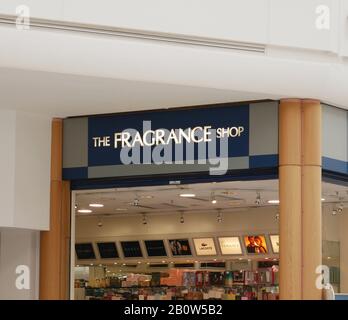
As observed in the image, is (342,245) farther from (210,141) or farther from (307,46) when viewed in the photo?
(307,46)

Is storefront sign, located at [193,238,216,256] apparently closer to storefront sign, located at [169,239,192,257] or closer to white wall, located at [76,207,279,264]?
white wall, located at [76,207,279,264]

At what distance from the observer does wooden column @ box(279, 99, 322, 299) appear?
26.0ft

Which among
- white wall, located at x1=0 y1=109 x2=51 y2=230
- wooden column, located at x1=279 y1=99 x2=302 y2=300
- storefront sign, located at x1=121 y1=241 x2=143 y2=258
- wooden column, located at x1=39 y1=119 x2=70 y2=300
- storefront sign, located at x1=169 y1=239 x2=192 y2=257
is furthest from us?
storefront sign, located at x1=121 y1=241 x2=143 y2=258

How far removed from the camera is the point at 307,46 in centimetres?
761

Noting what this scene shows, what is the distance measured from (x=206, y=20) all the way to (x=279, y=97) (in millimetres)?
1286

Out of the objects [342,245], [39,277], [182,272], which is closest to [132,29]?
[39,277]

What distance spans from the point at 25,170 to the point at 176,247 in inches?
193

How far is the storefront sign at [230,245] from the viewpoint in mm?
12695

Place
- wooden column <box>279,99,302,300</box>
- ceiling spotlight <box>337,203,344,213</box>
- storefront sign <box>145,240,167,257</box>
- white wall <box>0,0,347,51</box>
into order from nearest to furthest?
1. white wall <box>0,0,347,51</box>
2. wooden column <box>279,99,302,300</box>
3. ceiling spotlight <box>337,203,344,213</box>
4. storefront sign <box>145,240,167,257</box>

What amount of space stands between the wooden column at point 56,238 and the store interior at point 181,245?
0.86 meters

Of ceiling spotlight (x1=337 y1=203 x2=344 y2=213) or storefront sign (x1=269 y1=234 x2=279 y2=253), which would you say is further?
storefront sign (x1=269 y1=234 x2=279 y2=253)

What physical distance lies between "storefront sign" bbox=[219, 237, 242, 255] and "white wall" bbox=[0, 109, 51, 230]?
4356mm

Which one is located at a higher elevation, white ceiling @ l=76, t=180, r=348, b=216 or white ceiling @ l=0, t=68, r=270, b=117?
white ceiling @ l=0, t=68, r=270, b=117

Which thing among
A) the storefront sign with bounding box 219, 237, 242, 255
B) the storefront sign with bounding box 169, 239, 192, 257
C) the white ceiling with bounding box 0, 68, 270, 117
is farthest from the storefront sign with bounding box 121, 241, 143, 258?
the white ceiling with bounding box 0, 68, 270, 117
